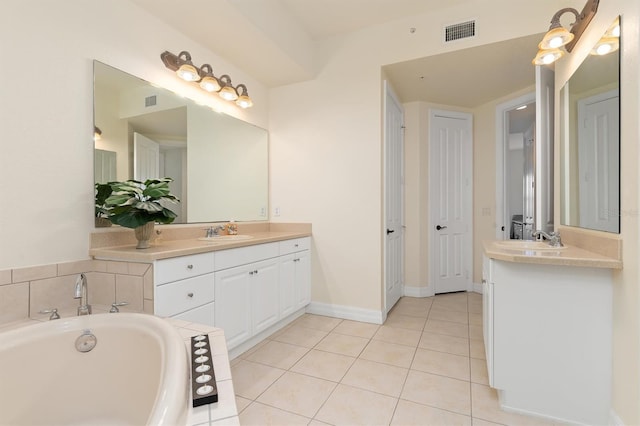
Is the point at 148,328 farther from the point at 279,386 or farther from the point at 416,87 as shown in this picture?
the point at 416,87

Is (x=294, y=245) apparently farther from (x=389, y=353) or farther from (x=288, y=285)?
(x=389, y=353)

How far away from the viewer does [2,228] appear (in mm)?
1376

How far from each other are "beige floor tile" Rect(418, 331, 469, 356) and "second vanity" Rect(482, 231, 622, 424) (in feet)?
2.10

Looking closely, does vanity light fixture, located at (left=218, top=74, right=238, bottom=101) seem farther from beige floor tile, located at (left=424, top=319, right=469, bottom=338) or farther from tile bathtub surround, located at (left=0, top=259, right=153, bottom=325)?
beige floor tile, located at (left=424, top=319, right=469, bottom=338)

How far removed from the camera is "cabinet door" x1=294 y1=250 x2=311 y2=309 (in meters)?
2.84

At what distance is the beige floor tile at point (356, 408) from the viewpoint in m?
1.49

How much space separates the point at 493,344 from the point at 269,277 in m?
1.59

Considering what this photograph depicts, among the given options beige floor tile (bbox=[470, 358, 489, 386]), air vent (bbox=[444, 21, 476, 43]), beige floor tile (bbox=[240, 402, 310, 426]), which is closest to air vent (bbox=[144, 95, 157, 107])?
beige floor tile (bbox=[240, 402, 310, 426])

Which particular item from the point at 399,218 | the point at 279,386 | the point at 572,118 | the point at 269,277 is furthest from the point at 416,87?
the point at 279,386

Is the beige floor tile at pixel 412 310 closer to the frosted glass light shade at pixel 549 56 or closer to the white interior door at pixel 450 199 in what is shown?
the white interior door at pixel 450 199

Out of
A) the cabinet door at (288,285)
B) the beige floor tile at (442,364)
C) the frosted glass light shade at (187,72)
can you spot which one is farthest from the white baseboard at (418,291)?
the frosted glass light shade at (187,72)

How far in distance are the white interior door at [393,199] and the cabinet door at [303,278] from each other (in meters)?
0.78

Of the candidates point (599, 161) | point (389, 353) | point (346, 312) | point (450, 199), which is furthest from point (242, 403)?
point (450, 199)

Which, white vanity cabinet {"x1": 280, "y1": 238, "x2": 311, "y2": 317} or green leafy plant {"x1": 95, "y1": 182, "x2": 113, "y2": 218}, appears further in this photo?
white vanity cabinet {"x1": 280, "y1": 238, "x2": 311, "y2": 317}
